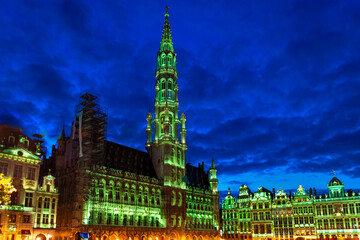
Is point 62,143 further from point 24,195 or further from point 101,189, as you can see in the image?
point 24,195

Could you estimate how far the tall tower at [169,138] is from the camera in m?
81.8

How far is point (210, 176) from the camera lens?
103 metres

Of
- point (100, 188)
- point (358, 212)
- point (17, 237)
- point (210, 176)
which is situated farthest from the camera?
point (210, 176)

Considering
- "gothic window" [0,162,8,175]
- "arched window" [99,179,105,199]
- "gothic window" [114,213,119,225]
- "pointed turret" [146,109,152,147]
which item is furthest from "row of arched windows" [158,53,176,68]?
"gothic window" [0,162,8,175]

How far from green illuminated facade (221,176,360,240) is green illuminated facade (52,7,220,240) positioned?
11.4m

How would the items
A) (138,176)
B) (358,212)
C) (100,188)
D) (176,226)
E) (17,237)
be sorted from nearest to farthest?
(17,237) < (100,188) < (138,176) < (176,226) < (358,212)

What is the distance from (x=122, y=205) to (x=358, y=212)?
194ft

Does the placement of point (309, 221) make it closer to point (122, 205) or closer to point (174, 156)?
point (174, 156)

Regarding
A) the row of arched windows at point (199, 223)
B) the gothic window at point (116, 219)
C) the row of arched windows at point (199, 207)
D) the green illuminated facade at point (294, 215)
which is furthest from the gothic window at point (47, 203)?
the green illuminated facade at point (294, 215)

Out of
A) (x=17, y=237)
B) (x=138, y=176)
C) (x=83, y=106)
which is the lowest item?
(x=17, y=237)

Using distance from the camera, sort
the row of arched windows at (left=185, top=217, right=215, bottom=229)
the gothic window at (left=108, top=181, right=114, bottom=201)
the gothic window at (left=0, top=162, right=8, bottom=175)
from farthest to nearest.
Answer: the row of arched windows at (left=185, top=217, right=215, bottom=229)
the gothic window at (left=108, top=181, right=114, bottom=201)
the gothic window at (left=0, top=162, right=8, bottom=175)

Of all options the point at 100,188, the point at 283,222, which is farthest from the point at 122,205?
the point at 283,222

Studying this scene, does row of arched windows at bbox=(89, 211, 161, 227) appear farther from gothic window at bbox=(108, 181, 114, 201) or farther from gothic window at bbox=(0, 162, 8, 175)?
gothic window at bbox=(0, 162, 8, 175)

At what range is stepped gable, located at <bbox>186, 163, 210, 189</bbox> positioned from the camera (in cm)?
9726
